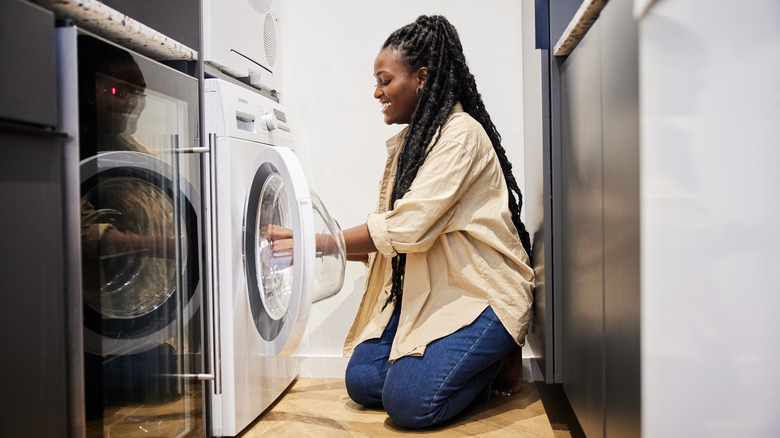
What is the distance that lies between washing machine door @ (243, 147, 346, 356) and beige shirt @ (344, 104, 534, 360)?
0.26 m

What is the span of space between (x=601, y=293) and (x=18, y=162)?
3.49 ft

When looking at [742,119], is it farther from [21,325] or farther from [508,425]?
[508,425]

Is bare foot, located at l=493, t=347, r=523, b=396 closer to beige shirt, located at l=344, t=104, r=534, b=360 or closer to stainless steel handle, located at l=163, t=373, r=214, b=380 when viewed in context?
beige shirt, located at l=344, t=104, r=534, b=360

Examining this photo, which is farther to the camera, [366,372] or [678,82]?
[366,372]

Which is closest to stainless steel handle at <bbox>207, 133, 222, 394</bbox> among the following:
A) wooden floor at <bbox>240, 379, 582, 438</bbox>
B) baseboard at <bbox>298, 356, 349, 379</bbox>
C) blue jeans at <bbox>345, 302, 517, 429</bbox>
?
wooden floor at <bbox>240, 379, 582, 438</bbox>

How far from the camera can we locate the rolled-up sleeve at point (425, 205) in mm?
1816

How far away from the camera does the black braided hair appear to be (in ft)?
6.58

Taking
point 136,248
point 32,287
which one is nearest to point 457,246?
point 136,248

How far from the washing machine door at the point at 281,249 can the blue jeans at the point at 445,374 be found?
1.14ft

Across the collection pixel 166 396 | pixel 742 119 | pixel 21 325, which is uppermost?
pixel 742 119

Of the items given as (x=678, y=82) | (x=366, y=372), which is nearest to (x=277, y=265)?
(x=366, y=372)

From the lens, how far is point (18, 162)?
1021 millimetres

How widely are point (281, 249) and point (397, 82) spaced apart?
71 cm

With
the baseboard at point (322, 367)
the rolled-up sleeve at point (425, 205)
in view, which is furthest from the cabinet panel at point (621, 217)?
the baseboard at point (322, 367)
